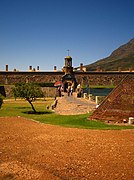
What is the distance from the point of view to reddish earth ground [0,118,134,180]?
7.54 m

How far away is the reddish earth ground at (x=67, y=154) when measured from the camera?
24.7 feet

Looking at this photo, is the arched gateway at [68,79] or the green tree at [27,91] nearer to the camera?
the green tree at [27,91]

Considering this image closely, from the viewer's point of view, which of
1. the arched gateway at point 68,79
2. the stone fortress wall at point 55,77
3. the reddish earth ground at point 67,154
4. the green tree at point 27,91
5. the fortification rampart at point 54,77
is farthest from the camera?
the fortification rampart at point 54,77

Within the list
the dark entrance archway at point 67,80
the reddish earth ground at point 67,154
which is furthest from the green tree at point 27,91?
the dark entrance archway at point 67,80

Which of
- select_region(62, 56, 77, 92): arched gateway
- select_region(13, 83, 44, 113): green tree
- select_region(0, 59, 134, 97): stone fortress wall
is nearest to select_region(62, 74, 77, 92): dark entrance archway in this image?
select_region(62, 56, 77, 92): arched gateway

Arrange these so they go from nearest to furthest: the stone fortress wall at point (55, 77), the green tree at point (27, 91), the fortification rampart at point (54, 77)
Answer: the green tree at point (27, 91)
the stone fortress wall at point (55, 77)
the fortification rampart at point (54, 77)

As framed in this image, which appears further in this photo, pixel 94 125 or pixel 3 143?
pixel 94 125

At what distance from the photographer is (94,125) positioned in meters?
15.3

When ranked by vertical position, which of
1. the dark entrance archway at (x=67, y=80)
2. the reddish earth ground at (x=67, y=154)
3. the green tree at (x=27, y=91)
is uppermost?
the dark entrance archway at (x=67, y=80)

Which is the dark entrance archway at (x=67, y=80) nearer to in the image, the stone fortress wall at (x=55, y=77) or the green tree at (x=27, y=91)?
the stone fortress wall at (x=55, y=77)

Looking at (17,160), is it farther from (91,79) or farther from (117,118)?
(91,79)

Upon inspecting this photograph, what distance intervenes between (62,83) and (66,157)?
133 ft

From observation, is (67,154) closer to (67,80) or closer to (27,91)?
(27,91)

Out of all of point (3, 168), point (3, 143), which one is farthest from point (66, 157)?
point (3, 143)
